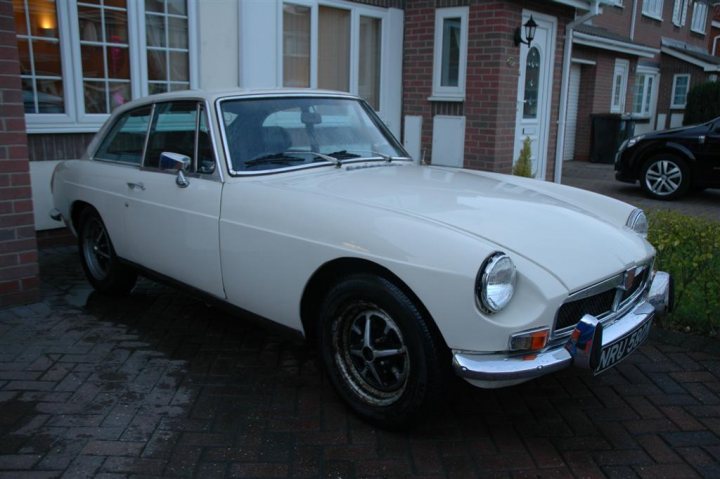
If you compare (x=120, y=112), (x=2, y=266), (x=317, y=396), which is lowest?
(x=317, y=396)

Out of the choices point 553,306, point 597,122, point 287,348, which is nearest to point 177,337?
point 287,348

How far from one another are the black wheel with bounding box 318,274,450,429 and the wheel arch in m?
0.03

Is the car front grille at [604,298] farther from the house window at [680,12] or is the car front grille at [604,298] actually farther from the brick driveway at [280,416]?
the house window at [680,12]

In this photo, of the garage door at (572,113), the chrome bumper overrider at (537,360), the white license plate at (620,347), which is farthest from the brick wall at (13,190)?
the garage door at (572,113)

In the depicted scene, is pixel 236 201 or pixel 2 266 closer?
pixel 236 201

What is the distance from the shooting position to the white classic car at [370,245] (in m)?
2.66

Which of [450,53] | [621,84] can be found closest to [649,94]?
[621,84]

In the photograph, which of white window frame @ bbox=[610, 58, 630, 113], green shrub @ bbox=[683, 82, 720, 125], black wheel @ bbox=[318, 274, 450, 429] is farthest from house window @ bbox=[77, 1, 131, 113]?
green shrub @ bbox=[683, 82, 720, 125]

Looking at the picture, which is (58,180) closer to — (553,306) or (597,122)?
(553,306)

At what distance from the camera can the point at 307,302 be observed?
131 inches

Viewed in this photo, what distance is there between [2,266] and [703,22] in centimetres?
2991

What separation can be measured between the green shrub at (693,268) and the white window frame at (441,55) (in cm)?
521

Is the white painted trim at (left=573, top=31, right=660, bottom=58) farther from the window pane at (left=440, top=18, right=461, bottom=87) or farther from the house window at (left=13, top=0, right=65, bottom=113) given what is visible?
the house window at (left=13, top=0, right=65, bottom=113)

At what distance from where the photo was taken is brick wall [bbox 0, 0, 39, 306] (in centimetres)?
448
